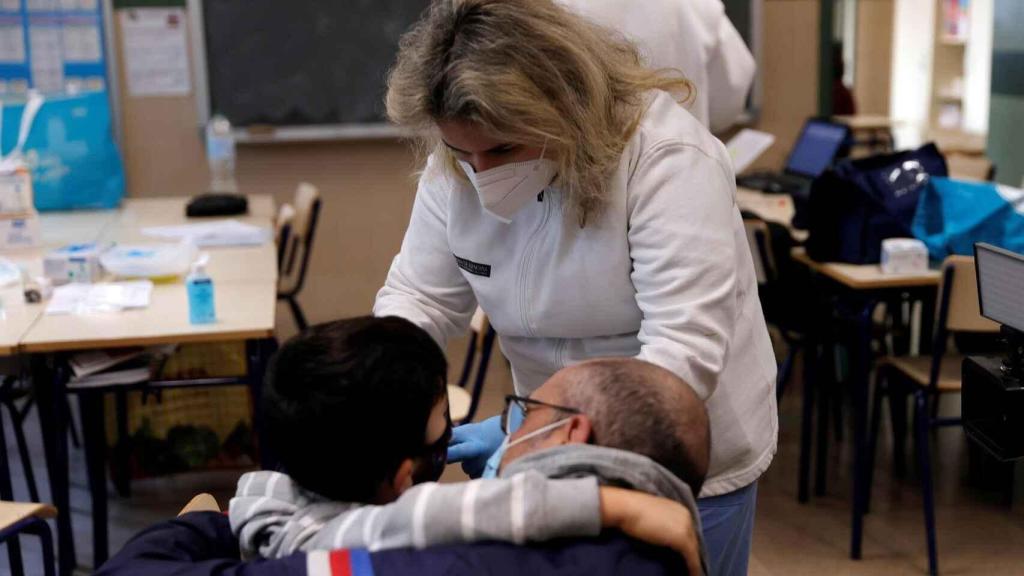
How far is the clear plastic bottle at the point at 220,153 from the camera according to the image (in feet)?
17.8

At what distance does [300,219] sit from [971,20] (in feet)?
20.2

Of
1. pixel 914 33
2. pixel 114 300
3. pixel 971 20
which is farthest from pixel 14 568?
pixel 914 33

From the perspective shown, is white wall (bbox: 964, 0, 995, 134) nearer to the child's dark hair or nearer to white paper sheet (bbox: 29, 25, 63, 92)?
white paper sheet (bbox: 29, 25, 63, 92)

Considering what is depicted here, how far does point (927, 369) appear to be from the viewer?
3361 millimetres

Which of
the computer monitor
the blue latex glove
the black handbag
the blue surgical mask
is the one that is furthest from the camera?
the black handbag

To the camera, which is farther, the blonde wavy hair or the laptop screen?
the laptop screen

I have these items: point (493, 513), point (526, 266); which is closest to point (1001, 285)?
point (526, 266)

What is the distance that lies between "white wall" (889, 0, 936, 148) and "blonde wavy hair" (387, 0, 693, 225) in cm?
864

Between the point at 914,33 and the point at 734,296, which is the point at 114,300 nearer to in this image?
the point at 734,296

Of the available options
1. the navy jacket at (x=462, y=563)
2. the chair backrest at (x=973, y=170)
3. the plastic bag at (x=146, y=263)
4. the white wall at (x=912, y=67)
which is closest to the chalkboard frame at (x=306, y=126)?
the chair backrest at (x=973, y=170)

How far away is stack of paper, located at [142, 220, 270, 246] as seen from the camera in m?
4.14

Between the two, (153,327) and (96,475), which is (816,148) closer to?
(153,327)

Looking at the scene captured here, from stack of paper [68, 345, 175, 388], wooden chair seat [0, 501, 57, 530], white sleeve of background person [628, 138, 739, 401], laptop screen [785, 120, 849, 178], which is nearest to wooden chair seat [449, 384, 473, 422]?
stack of paper [68, 345, 175, 388]

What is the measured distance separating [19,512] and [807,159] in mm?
3946
